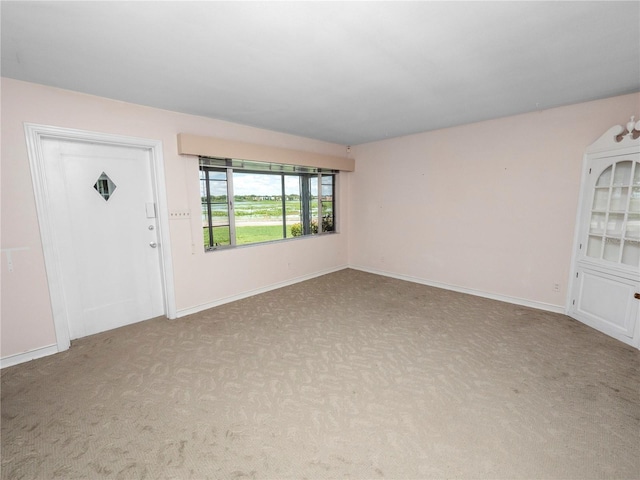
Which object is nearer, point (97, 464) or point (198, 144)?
point (97, 464)

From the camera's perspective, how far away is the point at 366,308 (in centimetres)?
388

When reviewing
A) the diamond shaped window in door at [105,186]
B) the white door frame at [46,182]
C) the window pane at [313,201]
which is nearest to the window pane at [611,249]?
the window pane at [313,201]

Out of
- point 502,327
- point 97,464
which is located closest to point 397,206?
point 502,327

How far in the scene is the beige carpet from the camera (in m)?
1.63

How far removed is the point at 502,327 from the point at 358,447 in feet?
7.81

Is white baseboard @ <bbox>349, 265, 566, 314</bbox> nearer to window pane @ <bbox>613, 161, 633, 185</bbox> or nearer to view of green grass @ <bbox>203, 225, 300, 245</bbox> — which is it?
window pane @ <bbox>613, 161, 633, 185</bbox>

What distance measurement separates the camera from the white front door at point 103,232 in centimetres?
290

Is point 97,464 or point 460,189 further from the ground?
point 460,189

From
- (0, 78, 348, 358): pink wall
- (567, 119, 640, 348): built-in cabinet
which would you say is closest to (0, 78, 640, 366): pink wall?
(0, 78, 348, 358): pink wall

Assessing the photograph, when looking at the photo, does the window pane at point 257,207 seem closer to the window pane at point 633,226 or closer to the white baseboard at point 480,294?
the white baseboard at point 480,294

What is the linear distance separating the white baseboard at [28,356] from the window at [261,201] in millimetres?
1835

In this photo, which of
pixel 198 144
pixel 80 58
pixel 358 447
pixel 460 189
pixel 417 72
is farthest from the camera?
pixel 460 189

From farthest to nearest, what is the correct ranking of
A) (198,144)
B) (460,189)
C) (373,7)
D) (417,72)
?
(460,189)
(198,144)
(417,72)
(373,7)

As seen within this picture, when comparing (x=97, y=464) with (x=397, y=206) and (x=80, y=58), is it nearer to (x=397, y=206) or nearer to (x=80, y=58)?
(x=80, y=58)
